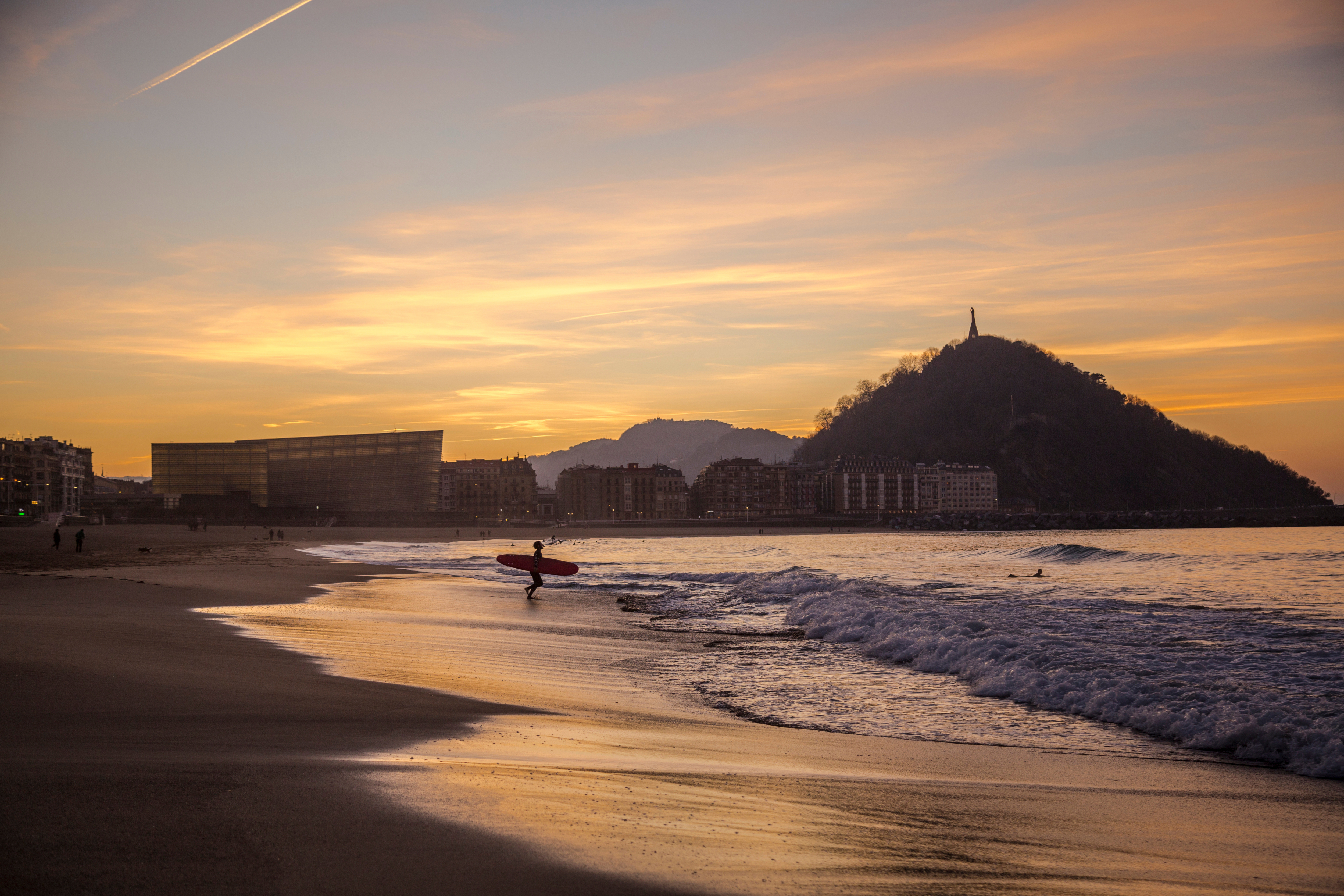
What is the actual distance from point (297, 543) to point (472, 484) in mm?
118408

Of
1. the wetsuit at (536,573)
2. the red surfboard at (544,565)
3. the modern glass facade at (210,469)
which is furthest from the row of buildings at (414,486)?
the wetsuit at (536,573)

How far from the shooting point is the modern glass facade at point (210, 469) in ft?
446

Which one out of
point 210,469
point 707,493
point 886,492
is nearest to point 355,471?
point 210,469

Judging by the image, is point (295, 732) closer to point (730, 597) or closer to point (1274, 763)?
point (1274, 763)

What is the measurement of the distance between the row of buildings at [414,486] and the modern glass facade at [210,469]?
15 centimetres

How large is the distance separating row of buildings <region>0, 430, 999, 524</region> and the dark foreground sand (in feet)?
398

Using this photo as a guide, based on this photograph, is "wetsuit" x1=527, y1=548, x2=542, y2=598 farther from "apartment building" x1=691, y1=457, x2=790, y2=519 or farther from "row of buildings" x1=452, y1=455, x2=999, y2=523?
"apartment building" x1=691, y1=457, x2=790, y2=519

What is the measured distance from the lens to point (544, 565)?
2986 centimetres

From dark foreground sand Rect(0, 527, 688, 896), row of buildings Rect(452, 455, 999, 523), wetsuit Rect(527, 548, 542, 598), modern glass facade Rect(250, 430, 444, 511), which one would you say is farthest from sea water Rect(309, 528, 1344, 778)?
row of buildings Rect(452, 455, 999, 523)

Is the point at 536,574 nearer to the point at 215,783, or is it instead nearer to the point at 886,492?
the point at 215,783

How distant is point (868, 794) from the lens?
590 cm

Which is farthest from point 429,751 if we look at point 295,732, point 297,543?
point 297,543

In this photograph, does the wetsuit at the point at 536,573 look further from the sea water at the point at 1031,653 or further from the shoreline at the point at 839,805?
the shoreline at the point at 839,805

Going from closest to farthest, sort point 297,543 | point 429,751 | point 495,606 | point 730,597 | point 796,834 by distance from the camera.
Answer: point 796,834 → point 429,751 → point 495,606 → point 730,597 → point 297,543
